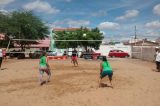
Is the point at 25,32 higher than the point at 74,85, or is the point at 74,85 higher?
the point at 25,32

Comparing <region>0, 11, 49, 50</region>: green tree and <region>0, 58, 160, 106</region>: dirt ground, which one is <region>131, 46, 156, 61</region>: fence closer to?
<region>0, 11, 49, 50</region>: green tree

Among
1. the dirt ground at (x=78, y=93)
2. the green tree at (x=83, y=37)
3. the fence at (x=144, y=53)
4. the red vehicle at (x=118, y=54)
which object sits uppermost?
the green tree at (x=83, y=37)

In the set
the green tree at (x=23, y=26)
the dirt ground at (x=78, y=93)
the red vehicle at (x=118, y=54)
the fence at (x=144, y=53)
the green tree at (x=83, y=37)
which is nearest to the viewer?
the dirt ground at (x=78, y=93)

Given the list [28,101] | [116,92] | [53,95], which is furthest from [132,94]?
[28,101]

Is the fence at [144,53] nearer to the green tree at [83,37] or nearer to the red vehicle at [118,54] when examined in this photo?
the red vehicle at [118,54]

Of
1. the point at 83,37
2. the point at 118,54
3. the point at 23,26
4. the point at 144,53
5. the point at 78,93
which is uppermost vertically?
the point at 23,26

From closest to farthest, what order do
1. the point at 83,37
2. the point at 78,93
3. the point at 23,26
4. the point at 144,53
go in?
the point at 78,93 < the point at 144,53 < the point at 23,26 < the point at 83,37

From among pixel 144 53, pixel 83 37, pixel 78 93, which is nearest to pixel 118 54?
pixel 83 37

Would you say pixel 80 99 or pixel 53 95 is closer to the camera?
pixel 80 99

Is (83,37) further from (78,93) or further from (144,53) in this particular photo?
(78,93)

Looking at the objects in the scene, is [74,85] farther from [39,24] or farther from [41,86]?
[39,24]

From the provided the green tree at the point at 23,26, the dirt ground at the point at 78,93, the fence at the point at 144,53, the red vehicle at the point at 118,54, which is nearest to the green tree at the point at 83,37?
the red vehicle at the point at 118,54

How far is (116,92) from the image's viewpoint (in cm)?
1060

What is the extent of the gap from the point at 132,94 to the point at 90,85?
7.43ft
